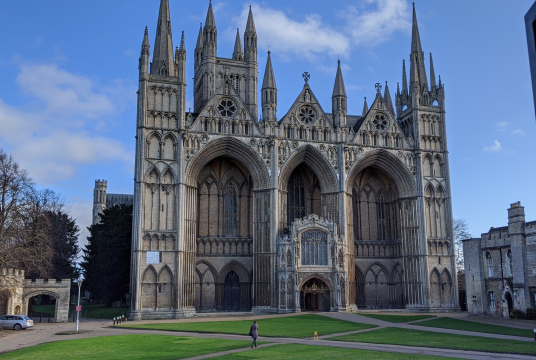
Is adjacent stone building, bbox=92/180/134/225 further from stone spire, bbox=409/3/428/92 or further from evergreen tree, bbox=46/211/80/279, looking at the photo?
stone spire, bbox=409/3/428/92

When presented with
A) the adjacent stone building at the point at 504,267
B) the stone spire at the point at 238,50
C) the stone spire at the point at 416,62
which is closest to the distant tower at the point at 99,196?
the stone spire at the point at 238,50

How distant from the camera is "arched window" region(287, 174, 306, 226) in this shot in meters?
52.2

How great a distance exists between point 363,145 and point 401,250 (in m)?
11.1

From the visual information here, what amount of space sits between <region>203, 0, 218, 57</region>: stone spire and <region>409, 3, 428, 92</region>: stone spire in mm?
20906

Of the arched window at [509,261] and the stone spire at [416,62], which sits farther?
the stone spire at [416,62]

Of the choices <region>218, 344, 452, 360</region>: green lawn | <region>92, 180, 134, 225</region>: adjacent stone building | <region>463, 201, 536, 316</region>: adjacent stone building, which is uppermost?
<region>92, 180, 134, 225</region>: adjacent stone building

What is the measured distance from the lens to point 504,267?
4050 centimetres

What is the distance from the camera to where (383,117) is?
170ft

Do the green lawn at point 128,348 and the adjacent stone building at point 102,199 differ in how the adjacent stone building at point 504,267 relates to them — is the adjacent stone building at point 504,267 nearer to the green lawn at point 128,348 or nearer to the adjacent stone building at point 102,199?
the green lawn at point 128,348

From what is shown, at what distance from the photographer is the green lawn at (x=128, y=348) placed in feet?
64.2

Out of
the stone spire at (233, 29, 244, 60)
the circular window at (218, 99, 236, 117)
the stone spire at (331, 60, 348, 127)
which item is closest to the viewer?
the circular window at (218, 99, 236, 117)

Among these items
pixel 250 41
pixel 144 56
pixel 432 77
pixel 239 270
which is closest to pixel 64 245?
pixel 239 270

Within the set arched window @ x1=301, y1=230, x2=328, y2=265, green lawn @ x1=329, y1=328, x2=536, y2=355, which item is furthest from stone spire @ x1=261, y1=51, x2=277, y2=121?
green lawn @ x1=329, y1=328, x2=536, y2=355

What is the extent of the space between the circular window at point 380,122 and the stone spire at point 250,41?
51.2 ft
